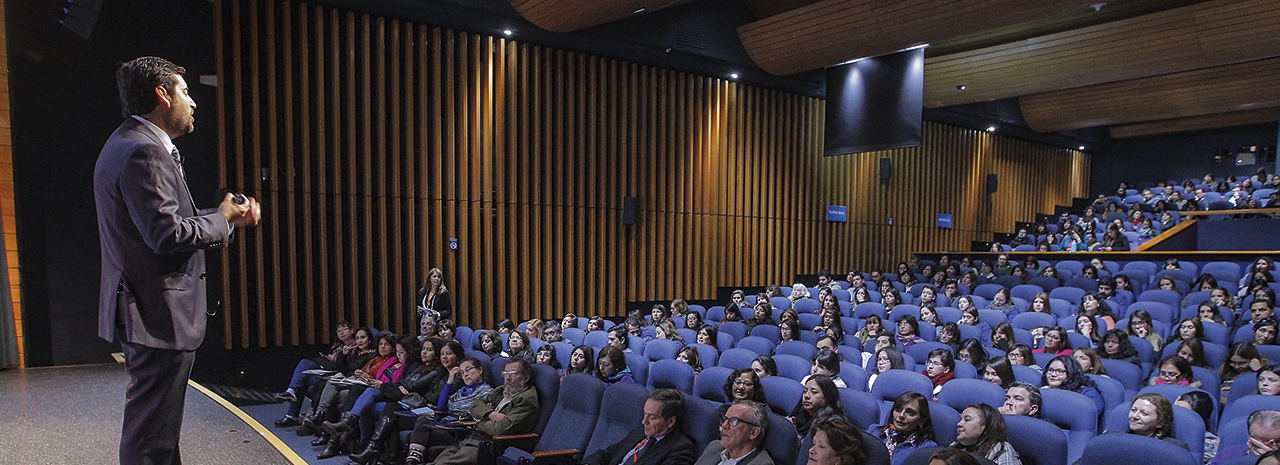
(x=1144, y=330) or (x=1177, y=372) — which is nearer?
(x=1177, y=372)

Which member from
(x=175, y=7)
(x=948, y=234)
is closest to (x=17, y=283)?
(x=175, y=7)

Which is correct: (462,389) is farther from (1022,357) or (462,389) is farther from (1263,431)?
(1263,431)

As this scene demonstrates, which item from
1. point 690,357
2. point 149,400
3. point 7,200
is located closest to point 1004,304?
point 690,357

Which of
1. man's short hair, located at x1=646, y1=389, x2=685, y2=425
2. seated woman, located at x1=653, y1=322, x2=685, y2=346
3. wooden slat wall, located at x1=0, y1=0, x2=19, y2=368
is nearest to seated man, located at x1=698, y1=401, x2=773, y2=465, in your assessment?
man's short hair, located at x1=646, y1=389, x2=685, y2=425

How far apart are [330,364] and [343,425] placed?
57.9 inches

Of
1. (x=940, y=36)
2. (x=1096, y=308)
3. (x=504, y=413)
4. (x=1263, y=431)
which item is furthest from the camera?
(x=940, y=36)

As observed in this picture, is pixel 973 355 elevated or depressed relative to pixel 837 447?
depressed

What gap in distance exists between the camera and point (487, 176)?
311 inches

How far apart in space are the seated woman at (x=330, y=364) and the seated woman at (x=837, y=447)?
4.12 meters

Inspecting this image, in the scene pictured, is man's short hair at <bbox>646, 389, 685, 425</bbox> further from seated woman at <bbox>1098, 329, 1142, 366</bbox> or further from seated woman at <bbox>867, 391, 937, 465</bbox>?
seated woman at <bbox>1098, 329, 1142, 366</bbox>

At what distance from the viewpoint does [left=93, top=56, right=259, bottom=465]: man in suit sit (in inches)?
48.1

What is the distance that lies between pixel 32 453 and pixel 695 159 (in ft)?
26.8

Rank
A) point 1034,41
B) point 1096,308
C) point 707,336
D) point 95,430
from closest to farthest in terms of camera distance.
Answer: point 95,430
point 707,336
point 1096,308
point 1034,41

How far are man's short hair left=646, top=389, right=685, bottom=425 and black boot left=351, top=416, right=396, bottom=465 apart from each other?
1.96m
